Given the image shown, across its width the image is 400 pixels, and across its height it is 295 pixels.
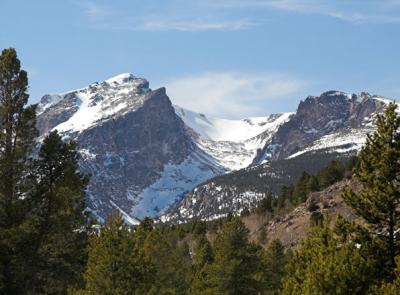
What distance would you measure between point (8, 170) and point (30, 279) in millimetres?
5218

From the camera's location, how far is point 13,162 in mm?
30094

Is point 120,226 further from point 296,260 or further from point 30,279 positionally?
point 296,260

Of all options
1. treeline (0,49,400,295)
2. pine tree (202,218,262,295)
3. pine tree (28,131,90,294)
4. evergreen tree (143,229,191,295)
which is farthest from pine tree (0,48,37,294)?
evergreen tree (143,229,191,295)

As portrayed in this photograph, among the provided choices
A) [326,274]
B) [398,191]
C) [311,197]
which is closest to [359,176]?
[398,191]

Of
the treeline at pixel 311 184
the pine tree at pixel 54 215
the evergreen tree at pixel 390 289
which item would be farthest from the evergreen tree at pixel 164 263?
the treeline at pixel 311 184

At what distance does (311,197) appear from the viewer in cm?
11325

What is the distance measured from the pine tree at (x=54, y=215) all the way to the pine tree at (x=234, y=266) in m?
15.5

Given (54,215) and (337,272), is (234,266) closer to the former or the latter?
(54,215)

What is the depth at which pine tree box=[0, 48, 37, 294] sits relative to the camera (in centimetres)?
2939

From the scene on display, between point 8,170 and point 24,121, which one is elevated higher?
point 24,121

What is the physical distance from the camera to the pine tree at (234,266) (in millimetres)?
45969

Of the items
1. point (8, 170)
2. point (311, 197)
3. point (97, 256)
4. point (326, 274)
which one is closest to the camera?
point (326, 274)

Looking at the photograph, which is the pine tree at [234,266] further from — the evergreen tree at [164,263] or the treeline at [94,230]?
the treeline at [94,230]

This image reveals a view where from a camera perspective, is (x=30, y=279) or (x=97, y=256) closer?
(x=30, y=279)
